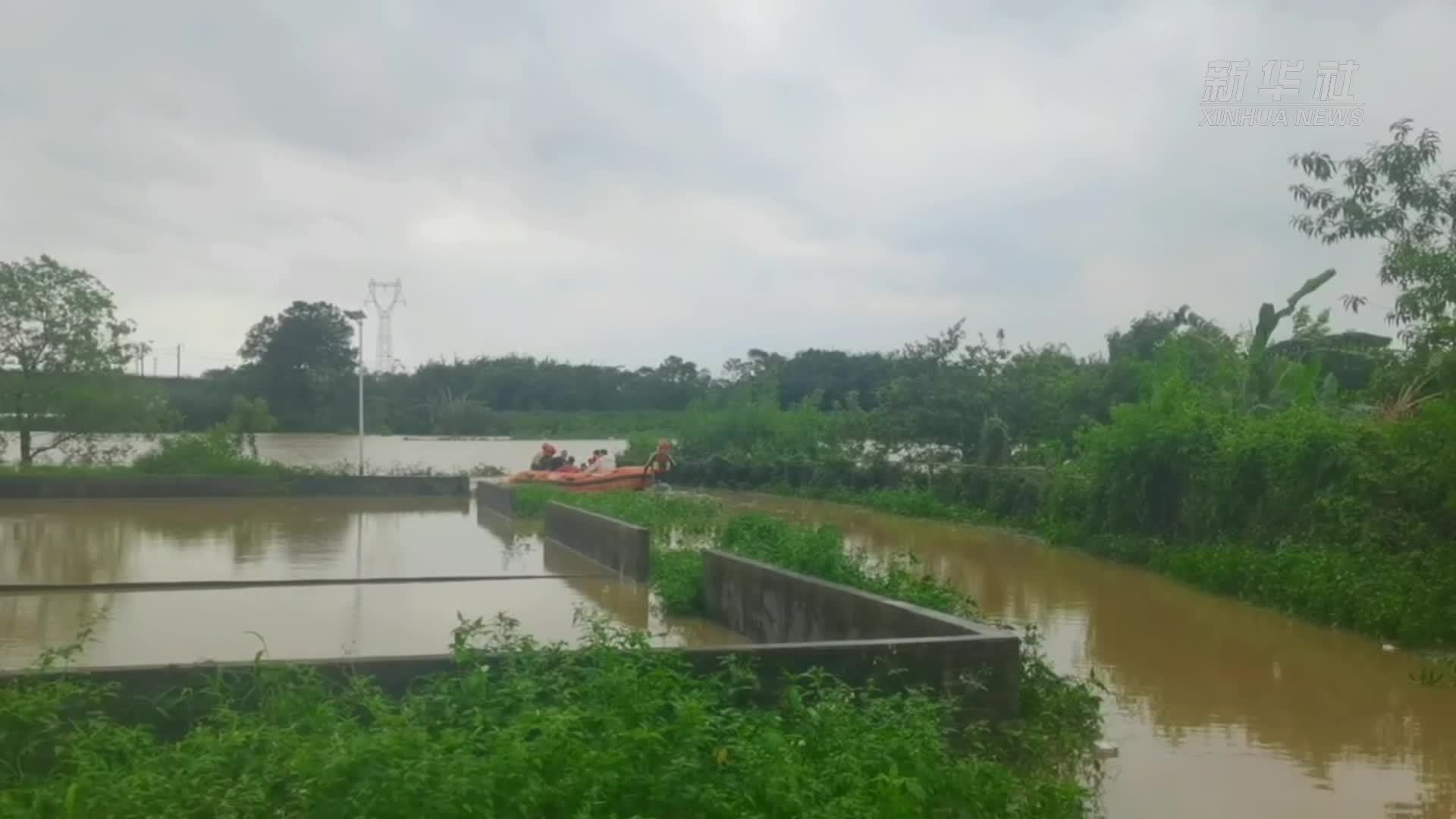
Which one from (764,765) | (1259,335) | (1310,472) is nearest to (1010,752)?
(764,765)

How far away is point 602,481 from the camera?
90.7 feet

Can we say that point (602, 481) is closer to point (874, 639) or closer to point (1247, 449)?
point (1247, 449)

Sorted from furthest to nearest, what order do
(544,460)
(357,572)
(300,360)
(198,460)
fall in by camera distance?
(300,360) → (544,460) → (198,460) → (357,572)

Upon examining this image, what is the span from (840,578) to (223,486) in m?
20.1

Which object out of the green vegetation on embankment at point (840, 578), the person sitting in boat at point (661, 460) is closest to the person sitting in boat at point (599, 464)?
the person sitting in boat at point (661, 460)

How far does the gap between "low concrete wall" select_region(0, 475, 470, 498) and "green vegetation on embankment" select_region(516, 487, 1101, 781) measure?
25.6ft

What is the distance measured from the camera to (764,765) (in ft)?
16.6

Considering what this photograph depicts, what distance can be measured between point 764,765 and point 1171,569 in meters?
12.3

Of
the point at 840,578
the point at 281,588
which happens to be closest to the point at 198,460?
the point at 281,588

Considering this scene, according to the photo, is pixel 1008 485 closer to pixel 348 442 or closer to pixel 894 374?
pixel 894 374

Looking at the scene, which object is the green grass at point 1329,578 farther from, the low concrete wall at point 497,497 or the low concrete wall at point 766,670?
the low concrete wall at point 497,497

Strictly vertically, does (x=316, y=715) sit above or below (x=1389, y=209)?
below

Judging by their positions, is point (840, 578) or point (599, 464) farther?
point (599, 464)

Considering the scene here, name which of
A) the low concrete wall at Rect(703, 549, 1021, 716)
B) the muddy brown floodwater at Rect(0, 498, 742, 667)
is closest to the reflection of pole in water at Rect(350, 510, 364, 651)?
the muddy brown floodwater at Rect(0, 498, 742, 667)
